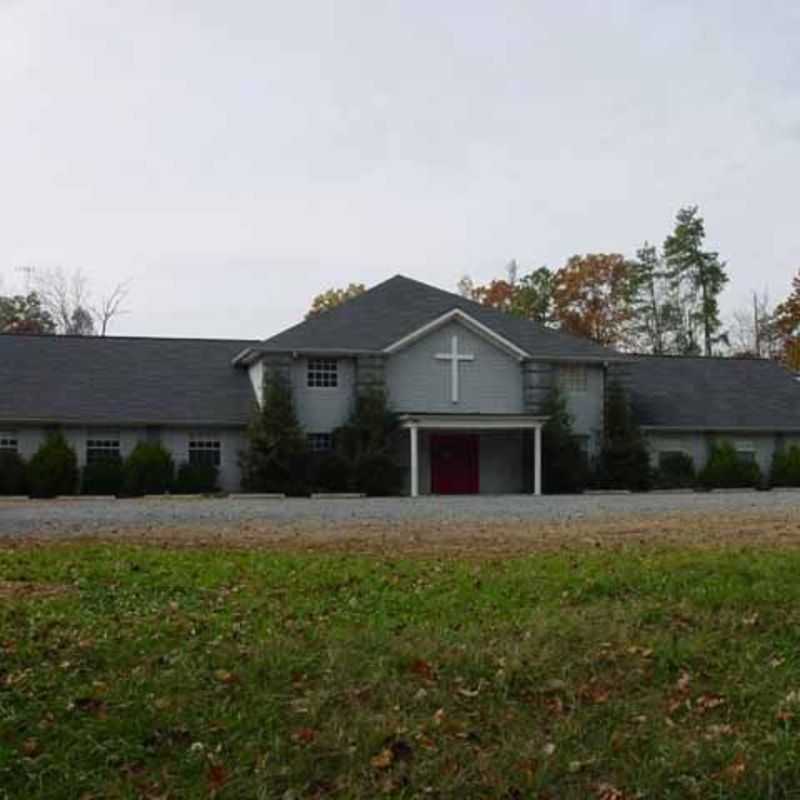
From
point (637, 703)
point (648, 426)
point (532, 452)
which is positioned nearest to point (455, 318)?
point (532, 452)

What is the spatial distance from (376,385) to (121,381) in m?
7.51

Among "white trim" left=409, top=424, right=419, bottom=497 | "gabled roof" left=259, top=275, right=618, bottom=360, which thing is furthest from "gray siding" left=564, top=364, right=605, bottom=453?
"white trim" left=409, top=424, right=419, bottom=497

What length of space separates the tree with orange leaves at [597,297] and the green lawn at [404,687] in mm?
52670

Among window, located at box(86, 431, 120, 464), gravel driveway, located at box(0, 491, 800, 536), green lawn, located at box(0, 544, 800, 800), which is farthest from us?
window, located at box(86, 431, 120, 464)

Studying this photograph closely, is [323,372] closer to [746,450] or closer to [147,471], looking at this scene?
[147,471]

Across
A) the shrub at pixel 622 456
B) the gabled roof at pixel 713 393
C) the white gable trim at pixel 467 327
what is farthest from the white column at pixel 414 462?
the gabled roof at pixel 713 393

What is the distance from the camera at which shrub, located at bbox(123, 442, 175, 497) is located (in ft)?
101

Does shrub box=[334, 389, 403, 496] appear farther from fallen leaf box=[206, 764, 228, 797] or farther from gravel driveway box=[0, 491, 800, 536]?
fallen leaf box=[206, 764, 228, 797]

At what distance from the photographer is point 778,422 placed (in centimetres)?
3794

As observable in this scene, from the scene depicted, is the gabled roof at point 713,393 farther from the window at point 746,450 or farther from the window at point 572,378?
the window at point 572,378

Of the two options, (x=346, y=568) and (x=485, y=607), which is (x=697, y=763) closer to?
(x=485, y=607)

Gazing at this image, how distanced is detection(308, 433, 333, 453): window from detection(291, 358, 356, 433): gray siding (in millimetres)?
143

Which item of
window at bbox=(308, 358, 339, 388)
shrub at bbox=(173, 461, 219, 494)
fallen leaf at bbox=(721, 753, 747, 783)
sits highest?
window at bbox=(308, 358, 339, 388)

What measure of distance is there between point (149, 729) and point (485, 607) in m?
2.86
